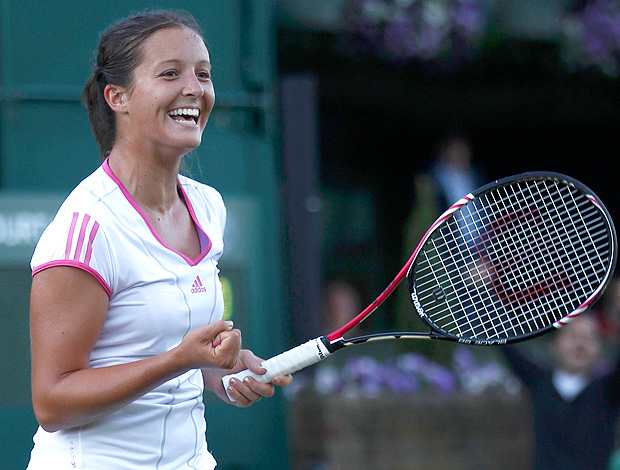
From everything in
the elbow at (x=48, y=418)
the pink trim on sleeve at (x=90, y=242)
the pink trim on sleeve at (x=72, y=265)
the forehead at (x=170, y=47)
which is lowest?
the elbow at (x=48, y=418)

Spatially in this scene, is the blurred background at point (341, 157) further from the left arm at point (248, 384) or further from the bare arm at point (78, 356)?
Answer: the bare arm at point (78, 356)

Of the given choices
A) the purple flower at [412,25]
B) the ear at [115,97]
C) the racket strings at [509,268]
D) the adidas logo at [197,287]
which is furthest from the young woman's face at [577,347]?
the ear at [115,97]

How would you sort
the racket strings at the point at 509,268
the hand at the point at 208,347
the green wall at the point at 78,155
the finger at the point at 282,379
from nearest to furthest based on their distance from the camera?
the hand at the point at 208,347, the finger at the point at 282,379, the racket strings at the point at 509,268, the green wall at the point at 78,155

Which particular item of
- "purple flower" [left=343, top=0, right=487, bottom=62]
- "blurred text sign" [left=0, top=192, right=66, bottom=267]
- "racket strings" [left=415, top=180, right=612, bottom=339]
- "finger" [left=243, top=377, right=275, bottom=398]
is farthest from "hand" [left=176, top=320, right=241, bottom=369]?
"purple flower" [left=343, top=0, right=487, bottom=62]

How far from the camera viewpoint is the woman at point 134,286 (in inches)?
63.6

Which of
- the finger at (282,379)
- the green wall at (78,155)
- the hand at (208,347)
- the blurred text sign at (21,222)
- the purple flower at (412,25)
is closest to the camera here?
the hand at (208,347)

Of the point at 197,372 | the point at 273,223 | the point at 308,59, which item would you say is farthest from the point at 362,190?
the point at 197,372

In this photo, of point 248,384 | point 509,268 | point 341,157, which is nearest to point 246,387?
point 248,384

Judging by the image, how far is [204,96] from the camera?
1881 mm

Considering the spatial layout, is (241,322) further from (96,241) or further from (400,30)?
(400,30)

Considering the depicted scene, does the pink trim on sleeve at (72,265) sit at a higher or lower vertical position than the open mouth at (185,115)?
lower

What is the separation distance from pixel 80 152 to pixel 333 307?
236cm

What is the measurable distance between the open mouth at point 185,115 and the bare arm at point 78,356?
40 cm

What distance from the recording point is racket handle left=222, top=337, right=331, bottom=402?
2.02 metres
